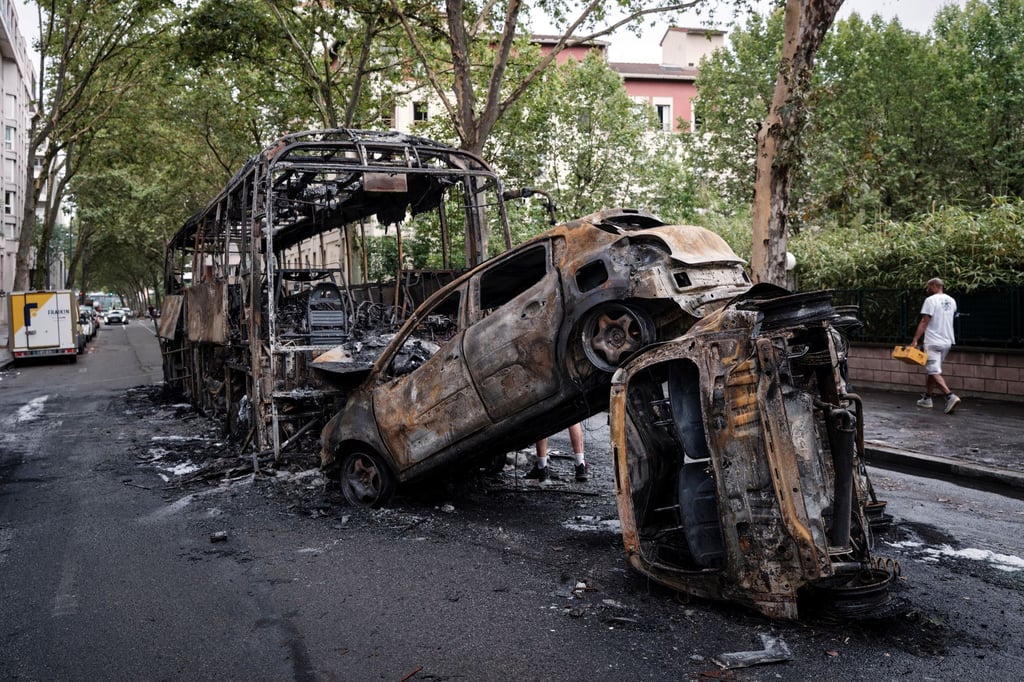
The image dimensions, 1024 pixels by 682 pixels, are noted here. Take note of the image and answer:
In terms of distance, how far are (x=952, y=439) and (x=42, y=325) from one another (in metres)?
25.0

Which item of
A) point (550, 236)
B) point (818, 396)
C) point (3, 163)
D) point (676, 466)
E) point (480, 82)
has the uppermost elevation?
point (3, 163)

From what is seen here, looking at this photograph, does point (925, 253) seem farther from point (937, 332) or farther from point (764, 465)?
point (764, 465)

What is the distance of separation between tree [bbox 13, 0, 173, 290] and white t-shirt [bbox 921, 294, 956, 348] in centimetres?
1824

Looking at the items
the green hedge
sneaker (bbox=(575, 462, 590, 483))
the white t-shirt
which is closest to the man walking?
the white t-shirt

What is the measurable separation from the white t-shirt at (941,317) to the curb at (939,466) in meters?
2.87

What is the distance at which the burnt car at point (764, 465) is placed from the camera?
13.6 feet

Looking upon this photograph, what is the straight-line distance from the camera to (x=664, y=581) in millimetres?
4695

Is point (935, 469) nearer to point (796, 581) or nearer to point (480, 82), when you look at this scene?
point (796, 581)

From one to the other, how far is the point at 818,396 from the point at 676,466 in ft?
3.44

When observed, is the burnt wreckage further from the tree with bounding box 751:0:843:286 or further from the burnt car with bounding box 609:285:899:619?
the tree with bounding box 751:0:843:286

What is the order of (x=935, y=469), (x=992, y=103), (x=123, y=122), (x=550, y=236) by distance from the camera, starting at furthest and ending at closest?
(x=123, y=122)
(x=992, y=103)
(x=935, y=469)
(x=550, y=236)

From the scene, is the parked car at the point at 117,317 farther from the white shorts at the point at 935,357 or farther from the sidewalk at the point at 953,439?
the white shorts at the point at 935,357

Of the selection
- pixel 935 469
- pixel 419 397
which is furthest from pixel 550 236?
pixel 935 469

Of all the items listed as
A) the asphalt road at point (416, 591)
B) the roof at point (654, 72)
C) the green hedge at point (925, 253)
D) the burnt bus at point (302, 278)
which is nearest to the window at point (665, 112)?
the roof at point (654, 72)
